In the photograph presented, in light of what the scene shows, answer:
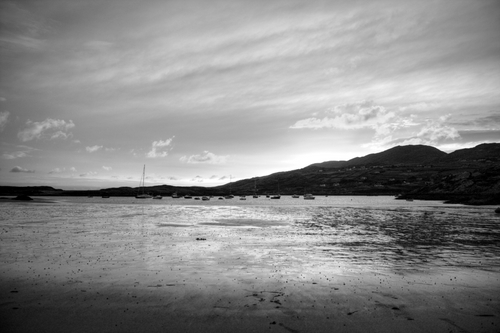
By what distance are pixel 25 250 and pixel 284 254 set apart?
63.1 ft

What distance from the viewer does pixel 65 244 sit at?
25.7 meters

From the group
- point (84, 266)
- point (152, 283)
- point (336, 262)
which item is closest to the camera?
point (152, 283)

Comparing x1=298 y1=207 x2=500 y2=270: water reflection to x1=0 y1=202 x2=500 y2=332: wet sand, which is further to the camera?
x1=298 y1=207 x2=500 y2=270: water reflection

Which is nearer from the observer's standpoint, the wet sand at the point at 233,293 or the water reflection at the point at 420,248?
the wet sand at the point at 233,293

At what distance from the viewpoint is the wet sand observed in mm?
10016

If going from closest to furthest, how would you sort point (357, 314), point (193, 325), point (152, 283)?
point (193, 325), point (357, 314), point (152, 283)

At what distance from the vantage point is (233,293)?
13203 millimetres

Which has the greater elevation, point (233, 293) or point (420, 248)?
point (233, 293)

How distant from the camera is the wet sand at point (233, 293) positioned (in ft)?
32.9

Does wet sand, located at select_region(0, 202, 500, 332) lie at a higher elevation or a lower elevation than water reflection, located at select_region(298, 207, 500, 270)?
higher

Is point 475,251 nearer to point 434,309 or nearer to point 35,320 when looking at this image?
point 434,309

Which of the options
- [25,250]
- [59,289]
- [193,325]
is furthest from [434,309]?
[25,250]

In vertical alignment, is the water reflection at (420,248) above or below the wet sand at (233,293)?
below

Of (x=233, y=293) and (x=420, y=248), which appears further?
(x=420, y=248)
